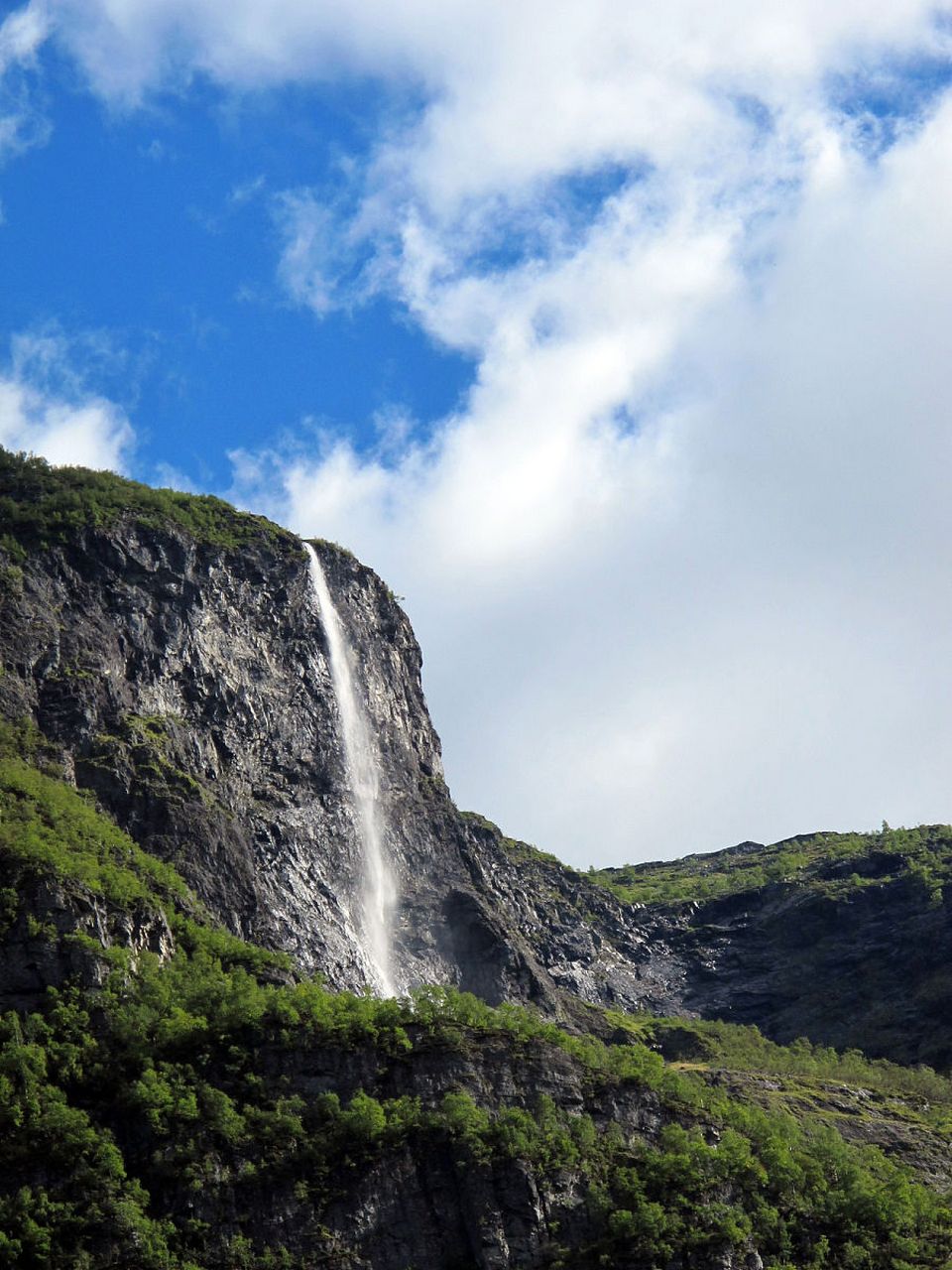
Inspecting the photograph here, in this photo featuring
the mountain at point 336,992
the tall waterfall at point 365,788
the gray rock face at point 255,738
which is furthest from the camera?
the tall waterfall at point 365,788

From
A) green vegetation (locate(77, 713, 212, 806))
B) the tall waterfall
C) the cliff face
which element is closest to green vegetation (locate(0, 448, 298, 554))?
the cliff face

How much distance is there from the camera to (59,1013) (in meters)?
97.9

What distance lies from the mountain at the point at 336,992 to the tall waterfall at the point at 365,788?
1.08m

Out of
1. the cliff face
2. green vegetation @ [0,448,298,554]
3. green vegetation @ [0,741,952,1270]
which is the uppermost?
green vegetation @ [0,448,298,554]

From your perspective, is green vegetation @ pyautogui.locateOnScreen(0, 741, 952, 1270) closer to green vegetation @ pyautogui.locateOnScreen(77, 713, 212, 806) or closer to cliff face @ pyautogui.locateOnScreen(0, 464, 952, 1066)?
green vegetation @ pyautogui.locateOnScreen(77, 713, 212, 806)

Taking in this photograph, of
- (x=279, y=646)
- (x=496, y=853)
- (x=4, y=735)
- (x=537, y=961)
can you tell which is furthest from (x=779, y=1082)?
(x=4, y=735)

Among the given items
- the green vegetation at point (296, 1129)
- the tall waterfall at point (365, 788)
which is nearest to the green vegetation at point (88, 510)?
the tall waterfall at point (365, 788)

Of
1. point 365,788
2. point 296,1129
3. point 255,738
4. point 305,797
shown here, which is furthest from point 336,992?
point 296,1129

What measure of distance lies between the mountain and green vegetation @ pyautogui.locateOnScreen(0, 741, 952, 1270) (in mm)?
211

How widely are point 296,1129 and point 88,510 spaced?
70.8m

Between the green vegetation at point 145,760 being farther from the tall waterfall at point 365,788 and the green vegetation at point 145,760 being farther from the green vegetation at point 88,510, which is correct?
the tall waterfall at point 365,788

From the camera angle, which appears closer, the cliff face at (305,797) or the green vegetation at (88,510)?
the cliff face at (305,797)

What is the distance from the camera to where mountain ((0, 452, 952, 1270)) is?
9338 cm

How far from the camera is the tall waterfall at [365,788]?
5591 inches
